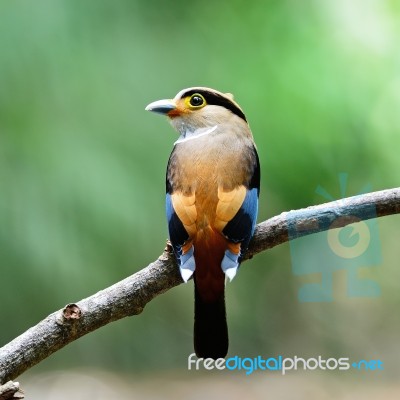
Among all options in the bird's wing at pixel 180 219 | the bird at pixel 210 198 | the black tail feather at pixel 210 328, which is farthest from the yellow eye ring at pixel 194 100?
the black tail feather at pixel 210 328

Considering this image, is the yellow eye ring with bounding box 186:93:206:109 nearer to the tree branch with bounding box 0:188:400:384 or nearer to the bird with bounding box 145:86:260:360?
the bird with bounding box 145:86:260:360

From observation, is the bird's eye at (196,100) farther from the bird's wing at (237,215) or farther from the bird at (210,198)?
the bird's wing at (237,215)

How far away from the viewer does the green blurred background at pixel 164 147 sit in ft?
4.71

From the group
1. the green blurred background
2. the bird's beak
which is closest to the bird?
the bird's beak

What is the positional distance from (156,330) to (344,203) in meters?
0.61

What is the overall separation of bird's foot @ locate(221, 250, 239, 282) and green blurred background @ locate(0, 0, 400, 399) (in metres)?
0.38

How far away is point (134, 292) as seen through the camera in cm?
109

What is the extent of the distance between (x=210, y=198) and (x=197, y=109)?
146 mm

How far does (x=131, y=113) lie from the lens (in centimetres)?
153

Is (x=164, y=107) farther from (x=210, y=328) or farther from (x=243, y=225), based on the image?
(x=210, y=328)

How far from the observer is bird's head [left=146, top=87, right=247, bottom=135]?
1.10m

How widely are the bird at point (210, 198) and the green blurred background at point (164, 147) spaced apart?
0.98 ft

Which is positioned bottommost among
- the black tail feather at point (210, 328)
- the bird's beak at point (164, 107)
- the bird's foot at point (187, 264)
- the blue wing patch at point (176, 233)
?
the black tail feather at point (210, 328)

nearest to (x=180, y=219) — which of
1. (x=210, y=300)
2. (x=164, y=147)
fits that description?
(x=210, y=300)
